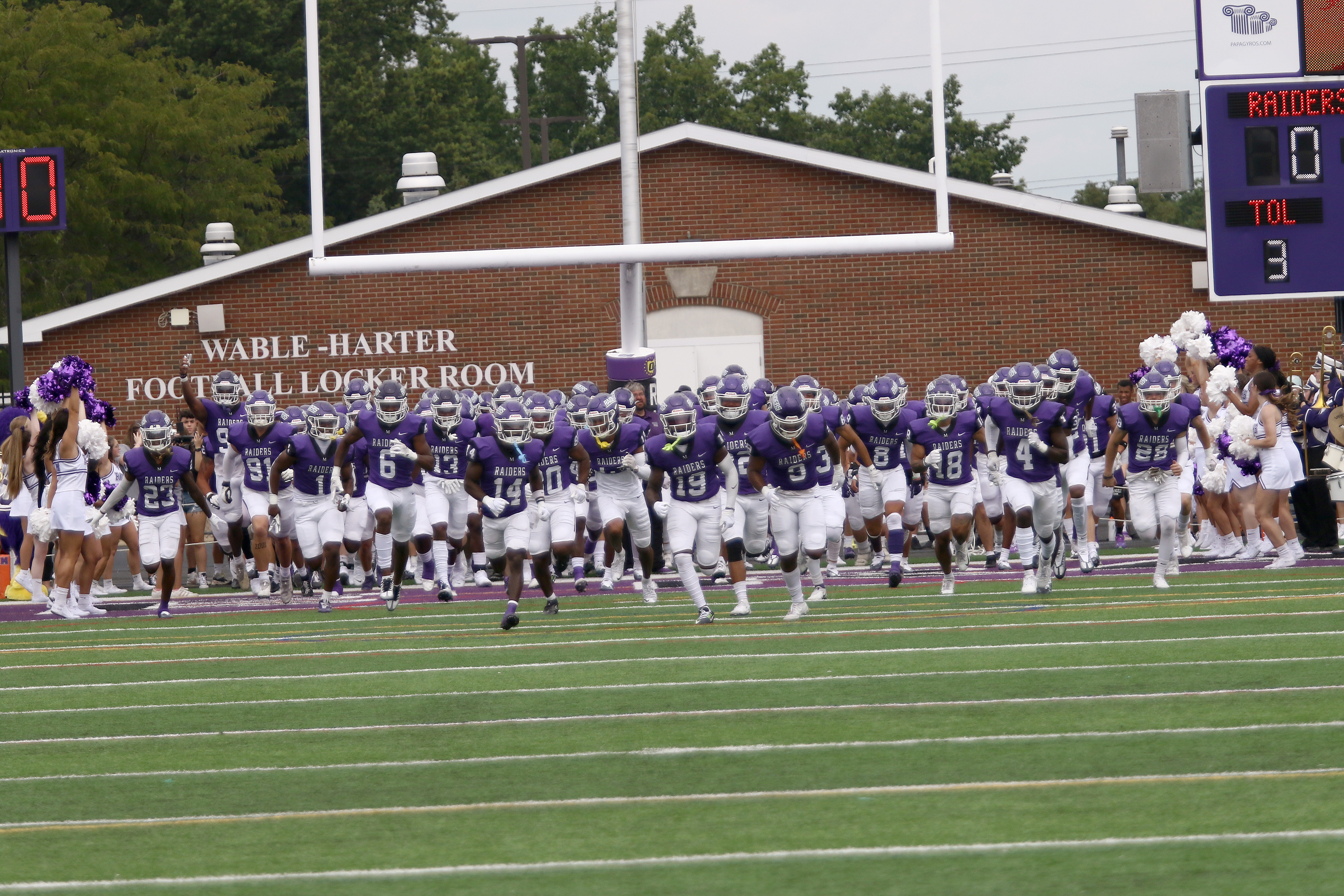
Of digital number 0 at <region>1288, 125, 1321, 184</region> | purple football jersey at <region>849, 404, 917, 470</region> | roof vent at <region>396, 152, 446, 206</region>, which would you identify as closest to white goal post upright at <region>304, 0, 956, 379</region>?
purple football jersey at <region>849, 404, 917, 470</region>

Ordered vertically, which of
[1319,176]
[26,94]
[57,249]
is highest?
[26,94]

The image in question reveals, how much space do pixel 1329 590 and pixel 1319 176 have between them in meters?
4.25

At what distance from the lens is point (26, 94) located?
34.8 m

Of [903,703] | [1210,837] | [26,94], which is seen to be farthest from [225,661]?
[26,94]

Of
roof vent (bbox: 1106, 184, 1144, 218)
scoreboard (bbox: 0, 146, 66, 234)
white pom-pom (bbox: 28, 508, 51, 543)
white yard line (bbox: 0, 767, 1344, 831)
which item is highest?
roof vent (bbox: 1106, 184, 1144, 218)

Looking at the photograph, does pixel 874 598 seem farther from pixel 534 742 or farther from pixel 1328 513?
pixel 534 742

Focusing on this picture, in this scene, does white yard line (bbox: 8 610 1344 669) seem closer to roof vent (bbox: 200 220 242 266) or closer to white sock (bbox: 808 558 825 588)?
white sock (bbox: 808 558 825 588)

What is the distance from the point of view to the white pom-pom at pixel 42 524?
50.7 feet

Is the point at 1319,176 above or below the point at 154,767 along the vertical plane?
above

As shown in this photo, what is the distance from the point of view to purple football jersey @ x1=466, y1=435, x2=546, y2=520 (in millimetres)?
13258

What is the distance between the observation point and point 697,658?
10.8m

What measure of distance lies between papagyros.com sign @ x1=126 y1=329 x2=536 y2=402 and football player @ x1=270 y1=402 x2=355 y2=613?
1057cm

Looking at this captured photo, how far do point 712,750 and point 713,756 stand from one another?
12cm

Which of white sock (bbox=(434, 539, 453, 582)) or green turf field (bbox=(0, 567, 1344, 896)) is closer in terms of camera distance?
green turf field (bbox=(0, 567, 1344, 896))
